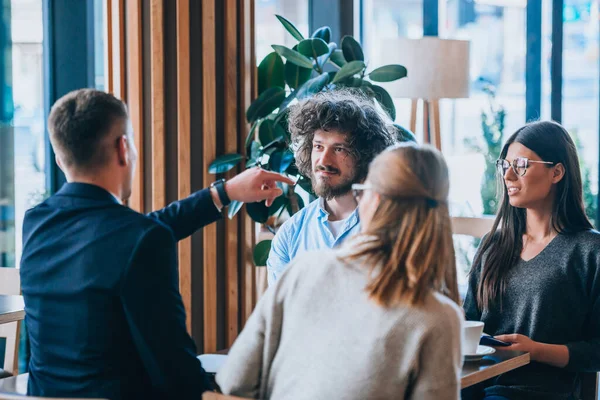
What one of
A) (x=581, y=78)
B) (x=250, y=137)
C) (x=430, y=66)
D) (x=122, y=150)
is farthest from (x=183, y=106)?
(x=581, y=78)

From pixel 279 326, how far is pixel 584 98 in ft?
11.6

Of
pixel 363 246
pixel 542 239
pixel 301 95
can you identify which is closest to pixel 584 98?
pixel 301 95

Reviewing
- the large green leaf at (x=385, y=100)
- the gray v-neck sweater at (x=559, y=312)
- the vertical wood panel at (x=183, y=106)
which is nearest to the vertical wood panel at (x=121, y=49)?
the vertical wood panel at (x=183, y=106)

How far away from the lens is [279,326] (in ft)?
5.30

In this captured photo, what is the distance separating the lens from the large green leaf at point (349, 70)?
3559mm

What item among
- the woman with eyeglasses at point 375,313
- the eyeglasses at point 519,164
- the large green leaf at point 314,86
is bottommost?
the woman with eyeglasses at point 375,313

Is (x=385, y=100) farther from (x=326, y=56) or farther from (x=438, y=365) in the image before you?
(x=438, y=365)

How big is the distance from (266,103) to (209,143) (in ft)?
1.02

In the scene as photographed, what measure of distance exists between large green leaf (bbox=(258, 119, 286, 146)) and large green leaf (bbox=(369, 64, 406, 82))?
506mm

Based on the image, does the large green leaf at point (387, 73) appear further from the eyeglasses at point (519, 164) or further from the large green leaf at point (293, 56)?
the eyeglasses at point (519, 164)

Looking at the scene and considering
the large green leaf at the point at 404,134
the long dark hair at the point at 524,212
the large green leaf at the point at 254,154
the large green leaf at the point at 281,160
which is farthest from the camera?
the large green leaf at the point at 254,154

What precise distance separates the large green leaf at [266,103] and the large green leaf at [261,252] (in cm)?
59

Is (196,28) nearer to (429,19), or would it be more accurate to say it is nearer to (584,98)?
(429,19)

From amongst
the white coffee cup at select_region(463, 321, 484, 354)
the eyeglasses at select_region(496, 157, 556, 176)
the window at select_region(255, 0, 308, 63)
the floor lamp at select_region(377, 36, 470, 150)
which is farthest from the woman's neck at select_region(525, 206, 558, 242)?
the window at select_region(255, 0, 308, 63)
